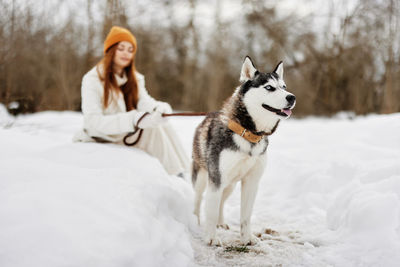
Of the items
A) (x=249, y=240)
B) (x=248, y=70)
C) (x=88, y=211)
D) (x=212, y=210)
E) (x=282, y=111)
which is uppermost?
(x=248, y=70)

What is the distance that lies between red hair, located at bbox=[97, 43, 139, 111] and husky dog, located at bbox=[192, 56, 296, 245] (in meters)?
1.33

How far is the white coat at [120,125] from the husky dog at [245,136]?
0.94 m

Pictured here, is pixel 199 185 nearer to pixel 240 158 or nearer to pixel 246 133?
pixel 240 158

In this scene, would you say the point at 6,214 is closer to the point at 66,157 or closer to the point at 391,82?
the point at 66,157

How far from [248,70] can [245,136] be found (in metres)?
0.54

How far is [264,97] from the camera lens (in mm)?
2285

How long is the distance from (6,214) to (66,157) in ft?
3.54

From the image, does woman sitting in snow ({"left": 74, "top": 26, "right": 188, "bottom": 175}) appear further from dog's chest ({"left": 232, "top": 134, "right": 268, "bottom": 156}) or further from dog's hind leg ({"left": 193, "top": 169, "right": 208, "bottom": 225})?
dog's chest ({"left": 232, "top": 134, "right": 268, "bottom": 156})

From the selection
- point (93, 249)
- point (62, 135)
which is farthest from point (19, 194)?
point (62, 135)

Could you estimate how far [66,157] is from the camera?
2.65m

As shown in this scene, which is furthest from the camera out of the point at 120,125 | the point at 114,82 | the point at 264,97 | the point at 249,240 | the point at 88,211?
the point at 114,82

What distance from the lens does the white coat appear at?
10.2ft

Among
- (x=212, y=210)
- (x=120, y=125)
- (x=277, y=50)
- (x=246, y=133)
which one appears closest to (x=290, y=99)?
(x=246, y=133)

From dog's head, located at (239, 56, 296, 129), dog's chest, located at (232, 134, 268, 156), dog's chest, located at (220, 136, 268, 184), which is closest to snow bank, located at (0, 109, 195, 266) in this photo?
dog's chest, located at (220, 136, 268, 184)
